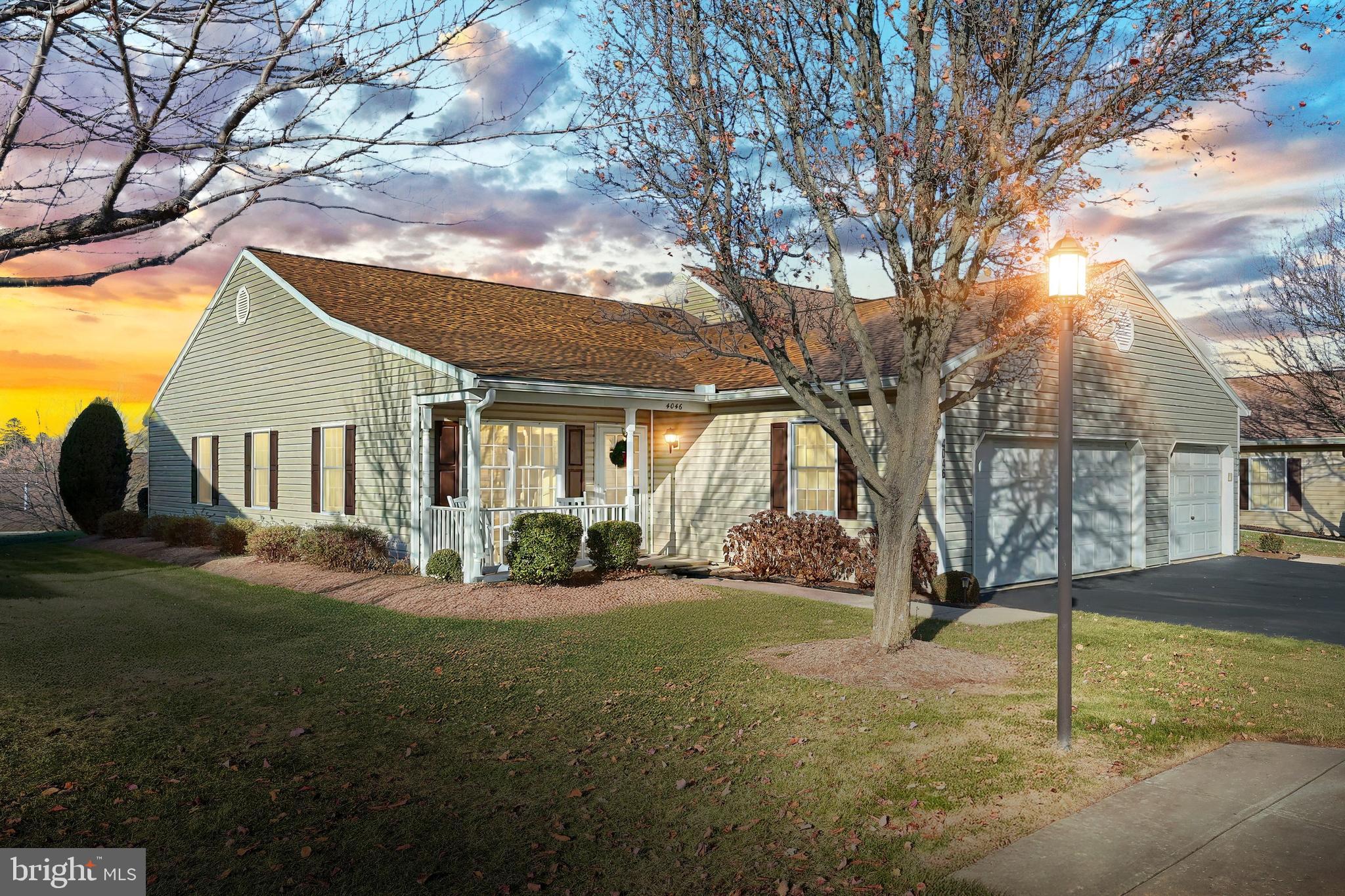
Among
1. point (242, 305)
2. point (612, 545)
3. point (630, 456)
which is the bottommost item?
point (612, 545)

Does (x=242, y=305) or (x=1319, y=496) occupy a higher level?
(x=242, y=305)

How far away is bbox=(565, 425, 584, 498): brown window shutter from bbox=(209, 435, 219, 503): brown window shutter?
871cm

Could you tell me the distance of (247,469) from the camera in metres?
18.6

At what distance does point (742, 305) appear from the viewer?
8461 mm

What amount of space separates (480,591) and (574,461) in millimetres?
4282

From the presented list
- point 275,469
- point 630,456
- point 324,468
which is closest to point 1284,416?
point 630,456

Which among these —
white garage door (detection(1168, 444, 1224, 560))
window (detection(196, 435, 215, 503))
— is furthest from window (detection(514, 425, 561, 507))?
white garage door (detection(1168, 444, 1224, 560))

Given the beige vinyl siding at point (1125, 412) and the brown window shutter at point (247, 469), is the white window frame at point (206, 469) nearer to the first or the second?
the brown window shutter at point (247, 469)

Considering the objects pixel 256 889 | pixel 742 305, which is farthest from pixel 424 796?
pixel 742 305

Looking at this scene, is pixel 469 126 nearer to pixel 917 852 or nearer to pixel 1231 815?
pixel 917 852

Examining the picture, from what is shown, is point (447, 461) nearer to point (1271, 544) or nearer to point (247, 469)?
point (247, 469)

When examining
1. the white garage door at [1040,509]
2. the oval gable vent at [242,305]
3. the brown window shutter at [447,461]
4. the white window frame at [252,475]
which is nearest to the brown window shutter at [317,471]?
the white window frame at [252,475]

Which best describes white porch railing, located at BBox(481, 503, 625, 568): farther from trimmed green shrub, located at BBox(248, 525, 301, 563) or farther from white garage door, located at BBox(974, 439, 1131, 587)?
white garage door, located at BBox(974, 439, 1131, 587)

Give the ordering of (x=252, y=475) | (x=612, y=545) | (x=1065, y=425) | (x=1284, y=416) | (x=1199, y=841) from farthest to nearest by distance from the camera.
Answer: (x=1284, y=416) → (x=252, y=475) → (x=612, y=545) → (x=1065, y=425) → (x=1199, y=841)
